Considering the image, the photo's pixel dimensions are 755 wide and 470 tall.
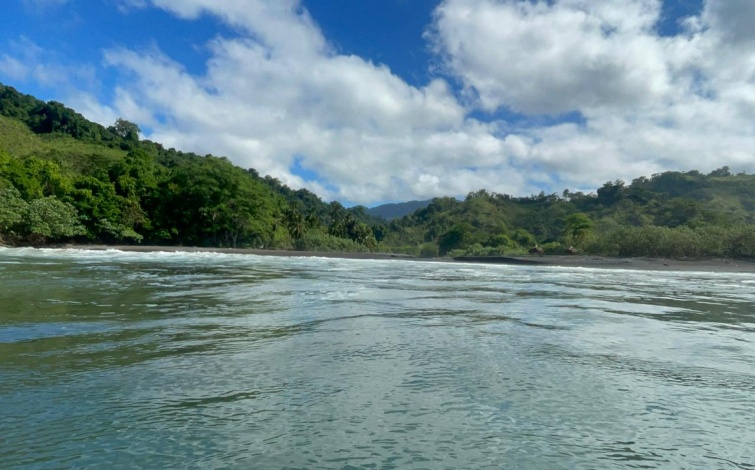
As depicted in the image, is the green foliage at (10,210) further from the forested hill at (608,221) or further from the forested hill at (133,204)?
the forested hill at (608,221)

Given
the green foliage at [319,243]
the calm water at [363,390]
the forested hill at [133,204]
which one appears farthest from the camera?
the green foliage at [319,243]

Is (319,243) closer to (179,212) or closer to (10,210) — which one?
(179,212)

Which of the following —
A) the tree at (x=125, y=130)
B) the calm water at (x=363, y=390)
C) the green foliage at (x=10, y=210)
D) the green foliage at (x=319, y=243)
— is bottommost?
the calm water at (x=363, y=390)

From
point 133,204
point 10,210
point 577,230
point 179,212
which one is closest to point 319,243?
point 179,212

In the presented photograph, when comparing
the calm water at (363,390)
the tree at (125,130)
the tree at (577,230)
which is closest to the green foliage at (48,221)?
the calm water at (363,390)

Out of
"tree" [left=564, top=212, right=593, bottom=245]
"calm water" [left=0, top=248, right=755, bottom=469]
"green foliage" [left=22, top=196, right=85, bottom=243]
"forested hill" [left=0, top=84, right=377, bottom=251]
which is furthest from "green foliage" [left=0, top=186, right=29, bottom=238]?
"tree" [left=564, top=212, right=593, bottom=245]

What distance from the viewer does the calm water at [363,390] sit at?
3.20 metres

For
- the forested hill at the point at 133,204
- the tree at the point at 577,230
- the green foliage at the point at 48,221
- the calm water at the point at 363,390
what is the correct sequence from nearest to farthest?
the calm water at the point at 363,390 → the green foliage at the point at 48,221 → the forested hill at the point at 133,204 → the tree at the point at 577,230

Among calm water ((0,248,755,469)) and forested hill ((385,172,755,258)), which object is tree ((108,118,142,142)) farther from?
calm water ((0,248,755,469))

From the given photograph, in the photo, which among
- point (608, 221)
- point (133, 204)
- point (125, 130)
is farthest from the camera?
point (125, 130)

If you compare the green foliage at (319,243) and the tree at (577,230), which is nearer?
the tree at (577,230)

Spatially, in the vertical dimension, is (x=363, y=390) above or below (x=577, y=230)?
below

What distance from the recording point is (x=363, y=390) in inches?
176

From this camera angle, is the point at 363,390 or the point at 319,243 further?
the point at 319,243
